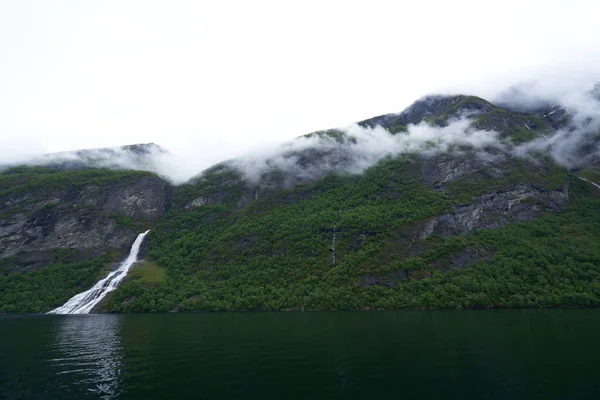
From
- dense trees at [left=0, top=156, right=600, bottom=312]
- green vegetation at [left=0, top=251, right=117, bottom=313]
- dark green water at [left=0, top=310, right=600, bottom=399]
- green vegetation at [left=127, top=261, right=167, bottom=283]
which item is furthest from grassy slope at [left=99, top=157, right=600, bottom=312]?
dark green water at [left=0, top=310, right=600, bottom=399]

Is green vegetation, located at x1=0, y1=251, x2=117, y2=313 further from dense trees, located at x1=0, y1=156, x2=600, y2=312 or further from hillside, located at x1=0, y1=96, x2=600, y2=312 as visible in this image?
hillside, located at x1=0, y1=96, x2=600, y2=312

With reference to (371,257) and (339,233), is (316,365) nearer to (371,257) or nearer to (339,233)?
(371,257)

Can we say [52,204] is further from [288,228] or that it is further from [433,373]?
[433,373]

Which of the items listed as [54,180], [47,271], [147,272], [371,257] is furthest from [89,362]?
[54,180]

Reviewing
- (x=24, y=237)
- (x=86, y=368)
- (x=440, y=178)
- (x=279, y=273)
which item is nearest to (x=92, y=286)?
(x=24, y=237)

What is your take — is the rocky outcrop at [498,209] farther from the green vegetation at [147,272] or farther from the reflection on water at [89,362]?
the reflection on water at [89,362]
